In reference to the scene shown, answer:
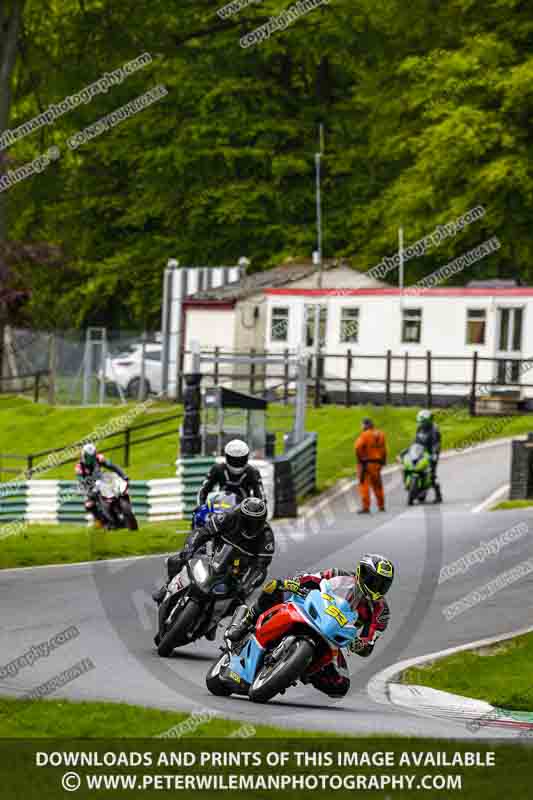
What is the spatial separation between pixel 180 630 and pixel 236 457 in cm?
321

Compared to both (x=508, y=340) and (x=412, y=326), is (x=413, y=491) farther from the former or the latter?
(x=412, y=326)

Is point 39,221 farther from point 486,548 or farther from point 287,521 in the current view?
point 486,548

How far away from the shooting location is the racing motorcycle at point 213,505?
650 inches

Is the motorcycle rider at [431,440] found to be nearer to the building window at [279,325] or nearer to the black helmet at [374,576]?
the building window at [279,325]

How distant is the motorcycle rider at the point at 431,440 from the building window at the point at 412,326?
13895 millimetres

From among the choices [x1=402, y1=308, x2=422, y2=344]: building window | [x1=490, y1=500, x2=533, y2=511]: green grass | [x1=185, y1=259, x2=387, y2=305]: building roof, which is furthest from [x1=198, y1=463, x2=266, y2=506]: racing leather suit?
[x1=185, y1=259, x2=387, y2=305]: building roof

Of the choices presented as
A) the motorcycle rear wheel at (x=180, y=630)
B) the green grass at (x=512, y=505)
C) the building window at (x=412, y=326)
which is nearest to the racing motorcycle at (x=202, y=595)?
the motorcycle rear wheel at (x=180, y=630)

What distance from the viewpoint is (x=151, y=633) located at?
15.8 m

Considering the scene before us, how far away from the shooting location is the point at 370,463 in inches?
1142

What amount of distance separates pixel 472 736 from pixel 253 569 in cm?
384

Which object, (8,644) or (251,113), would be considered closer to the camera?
(8,644)

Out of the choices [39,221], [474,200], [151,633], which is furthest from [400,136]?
[151,633]

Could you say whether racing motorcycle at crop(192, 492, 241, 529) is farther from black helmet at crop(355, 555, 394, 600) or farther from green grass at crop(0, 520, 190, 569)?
black helmet at crop(355, 555, 394, 600)

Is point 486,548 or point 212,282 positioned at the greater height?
point 212,282
